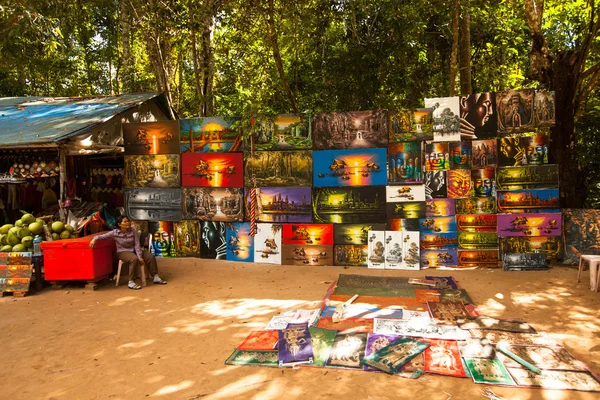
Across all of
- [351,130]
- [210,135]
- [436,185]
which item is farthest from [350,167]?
[210,135]

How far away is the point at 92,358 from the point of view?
3975 mm

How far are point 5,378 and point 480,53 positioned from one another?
11.8m

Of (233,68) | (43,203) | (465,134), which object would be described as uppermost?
(233,68)

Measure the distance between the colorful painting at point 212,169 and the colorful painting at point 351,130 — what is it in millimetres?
1578

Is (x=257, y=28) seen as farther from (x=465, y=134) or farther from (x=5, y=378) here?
(x=5, y=378)

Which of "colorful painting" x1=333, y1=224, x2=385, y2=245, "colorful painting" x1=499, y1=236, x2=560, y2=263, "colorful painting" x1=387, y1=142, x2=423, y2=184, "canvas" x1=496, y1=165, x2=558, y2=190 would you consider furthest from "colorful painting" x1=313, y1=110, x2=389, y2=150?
"colorful painting" x1=499, y1=236, x2=560, y2=263

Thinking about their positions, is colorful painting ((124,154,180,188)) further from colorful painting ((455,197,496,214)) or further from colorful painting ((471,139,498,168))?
colorful painting ((471,139,498,168))

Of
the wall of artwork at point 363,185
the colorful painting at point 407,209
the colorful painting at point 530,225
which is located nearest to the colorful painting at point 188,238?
the wall of artwork at point 363,185

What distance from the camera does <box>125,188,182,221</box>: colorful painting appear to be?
27.4 feet

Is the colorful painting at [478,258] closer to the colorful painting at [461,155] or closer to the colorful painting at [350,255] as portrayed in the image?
the colorful painting at [461,155]

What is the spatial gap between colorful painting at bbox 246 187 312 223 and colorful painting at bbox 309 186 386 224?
0.54ft

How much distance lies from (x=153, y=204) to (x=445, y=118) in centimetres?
566

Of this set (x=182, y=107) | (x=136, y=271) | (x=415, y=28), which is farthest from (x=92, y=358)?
(x=182, y=107)

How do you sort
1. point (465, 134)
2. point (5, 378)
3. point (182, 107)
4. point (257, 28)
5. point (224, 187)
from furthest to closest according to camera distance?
point (182, 107) → point (257, 28) → point (224, 187) → point (465, 134) → point (5, 378)
